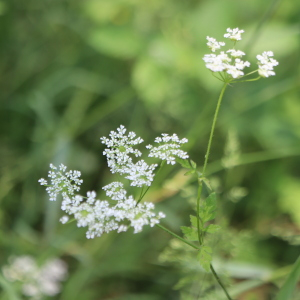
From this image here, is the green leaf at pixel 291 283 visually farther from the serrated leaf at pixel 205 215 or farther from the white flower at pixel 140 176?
the white flower at pixel 140 176

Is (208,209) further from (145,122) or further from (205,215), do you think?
(145,122)

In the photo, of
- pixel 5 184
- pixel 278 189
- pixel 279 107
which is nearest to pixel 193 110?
pixel 279 107

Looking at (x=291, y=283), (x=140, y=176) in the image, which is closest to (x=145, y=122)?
(x=291, y=283)

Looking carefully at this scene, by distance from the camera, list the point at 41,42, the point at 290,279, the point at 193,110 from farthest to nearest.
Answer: the point at 41,42 → the point at 193,110 → the point at 290,279

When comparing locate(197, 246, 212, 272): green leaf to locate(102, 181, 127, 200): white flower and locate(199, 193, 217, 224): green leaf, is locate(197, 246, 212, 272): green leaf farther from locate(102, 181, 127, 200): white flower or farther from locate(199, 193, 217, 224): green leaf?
locate(102, 181, 127, 200): white flower

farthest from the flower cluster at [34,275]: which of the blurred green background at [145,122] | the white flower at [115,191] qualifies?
the white flower at [115,191]

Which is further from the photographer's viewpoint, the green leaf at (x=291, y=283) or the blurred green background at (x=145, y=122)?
the blurred green background at (x=145, y=122)

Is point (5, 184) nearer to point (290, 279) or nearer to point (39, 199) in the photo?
point (39, 199)
